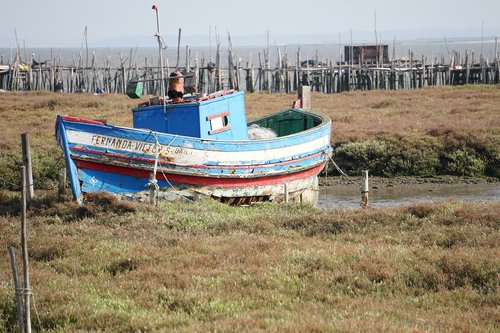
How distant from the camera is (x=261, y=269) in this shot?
10484 millimetres

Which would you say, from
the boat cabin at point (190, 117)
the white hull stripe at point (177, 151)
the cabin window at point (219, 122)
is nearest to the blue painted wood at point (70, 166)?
the white hull stripe at point (177, 151)

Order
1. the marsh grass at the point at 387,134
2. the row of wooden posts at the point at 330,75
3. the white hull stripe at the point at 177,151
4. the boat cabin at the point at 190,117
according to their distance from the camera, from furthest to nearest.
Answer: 1. the row of wooden posts at the point at 330,75
2. the marsh grass at the point at 387,134
3. the boat cabin at the point at 190,117
4. the white hull stripe at the point at 177,151

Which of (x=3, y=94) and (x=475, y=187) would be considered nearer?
(x=475, y=187)

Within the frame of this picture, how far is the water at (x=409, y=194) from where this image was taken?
68.9 ft

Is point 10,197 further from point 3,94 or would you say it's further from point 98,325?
point 3,94

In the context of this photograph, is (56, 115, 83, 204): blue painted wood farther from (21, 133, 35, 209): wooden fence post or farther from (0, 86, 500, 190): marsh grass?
(0, 86, 500, 190): marsh grass

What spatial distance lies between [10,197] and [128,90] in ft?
10.4

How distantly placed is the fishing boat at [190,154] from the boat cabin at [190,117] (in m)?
0.02

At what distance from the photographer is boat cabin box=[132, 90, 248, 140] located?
1709cm

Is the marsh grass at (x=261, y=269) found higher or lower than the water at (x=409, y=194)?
higher

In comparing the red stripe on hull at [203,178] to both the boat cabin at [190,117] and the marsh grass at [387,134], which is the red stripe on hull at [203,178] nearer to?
the boat cabin at [190,117]

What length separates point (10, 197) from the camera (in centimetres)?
1678

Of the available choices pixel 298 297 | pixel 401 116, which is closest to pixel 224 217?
pixel 298 297

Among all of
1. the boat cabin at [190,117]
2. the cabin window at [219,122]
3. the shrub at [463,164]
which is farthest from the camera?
the shrub at [463,164]
